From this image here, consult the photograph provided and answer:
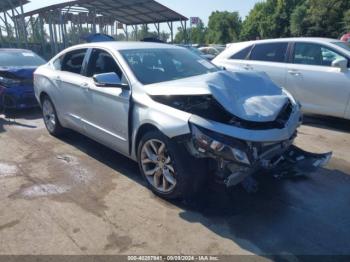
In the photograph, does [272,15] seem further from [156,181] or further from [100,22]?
[156,181]

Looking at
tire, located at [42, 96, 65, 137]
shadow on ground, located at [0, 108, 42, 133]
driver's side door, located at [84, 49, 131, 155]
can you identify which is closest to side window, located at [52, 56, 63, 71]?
tire, located at [42, 96, 65, 137]

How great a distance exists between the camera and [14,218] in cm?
345

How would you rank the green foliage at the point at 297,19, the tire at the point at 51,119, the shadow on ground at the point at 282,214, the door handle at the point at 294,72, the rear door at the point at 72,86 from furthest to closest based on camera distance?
1. the green foliage at the point at 297,19
2. the door handle at the point at 294,72
3. the tire at the point at 51,119
4. the rear door at the point at 72,86
5. the shadow on ground at the point at 282,214

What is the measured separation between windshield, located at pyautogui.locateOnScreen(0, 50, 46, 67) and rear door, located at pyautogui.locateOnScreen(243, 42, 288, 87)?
538cm

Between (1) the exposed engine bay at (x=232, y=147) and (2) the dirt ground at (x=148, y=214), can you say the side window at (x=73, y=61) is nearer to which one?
(2) the dirt ground at (x=148, y=214)

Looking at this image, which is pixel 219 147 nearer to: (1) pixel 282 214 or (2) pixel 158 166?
(2) pixel 158 166

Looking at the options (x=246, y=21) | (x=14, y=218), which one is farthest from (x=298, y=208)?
(x=246, y=21)

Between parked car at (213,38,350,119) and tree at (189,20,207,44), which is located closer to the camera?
parked car at (213,38,350,119)

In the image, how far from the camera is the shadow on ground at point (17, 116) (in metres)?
7.11

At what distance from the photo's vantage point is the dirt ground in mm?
2965

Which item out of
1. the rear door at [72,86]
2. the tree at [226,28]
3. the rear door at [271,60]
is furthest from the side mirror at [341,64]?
the tree at [226,28]

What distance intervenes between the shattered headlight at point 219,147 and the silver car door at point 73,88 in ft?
7.37

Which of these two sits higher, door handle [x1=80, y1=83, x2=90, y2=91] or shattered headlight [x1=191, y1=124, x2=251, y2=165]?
door handle [x1=80, y1=83, x2=90, y2=91]

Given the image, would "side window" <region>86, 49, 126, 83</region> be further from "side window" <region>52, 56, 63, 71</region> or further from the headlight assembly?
the headlight assembly
